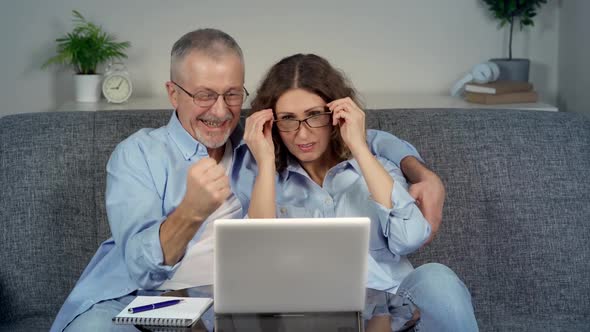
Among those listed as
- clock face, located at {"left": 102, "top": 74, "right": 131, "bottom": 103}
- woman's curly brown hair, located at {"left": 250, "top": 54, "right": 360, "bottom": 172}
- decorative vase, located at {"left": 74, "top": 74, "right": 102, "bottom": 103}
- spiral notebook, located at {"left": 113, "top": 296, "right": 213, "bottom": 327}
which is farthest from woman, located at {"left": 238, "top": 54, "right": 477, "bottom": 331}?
decorative vase, located at {"left": 74, "top": 74, "right": 102, "bottom": 103}

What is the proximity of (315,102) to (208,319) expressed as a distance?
780mm

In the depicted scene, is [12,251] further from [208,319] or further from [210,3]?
[210,3]

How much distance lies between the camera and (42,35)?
3.51m

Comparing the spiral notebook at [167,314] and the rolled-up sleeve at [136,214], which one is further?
the rolled-up sleeve at [136,214]

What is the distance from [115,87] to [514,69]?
1.64m

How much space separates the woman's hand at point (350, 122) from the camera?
82.4 inches

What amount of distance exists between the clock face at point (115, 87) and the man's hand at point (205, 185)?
1595mm

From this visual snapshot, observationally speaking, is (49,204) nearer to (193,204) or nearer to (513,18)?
(193,204)

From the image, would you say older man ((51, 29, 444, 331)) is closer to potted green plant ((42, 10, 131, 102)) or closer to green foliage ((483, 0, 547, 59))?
potted green plant ((42, 10, 131, 102))

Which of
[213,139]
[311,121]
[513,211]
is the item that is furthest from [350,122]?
[513,211]

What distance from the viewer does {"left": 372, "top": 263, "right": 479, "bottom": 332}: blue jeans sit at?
5.63 feet

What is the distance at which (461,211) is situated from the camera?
2516 mm

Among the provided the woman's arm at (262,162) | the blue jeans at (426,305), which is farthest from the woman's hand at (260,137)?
the blue jeans at (426,305)

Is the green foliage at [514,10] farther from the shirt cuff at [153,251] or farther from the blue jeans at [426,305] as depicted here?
the shirt cuff at [153,251]
